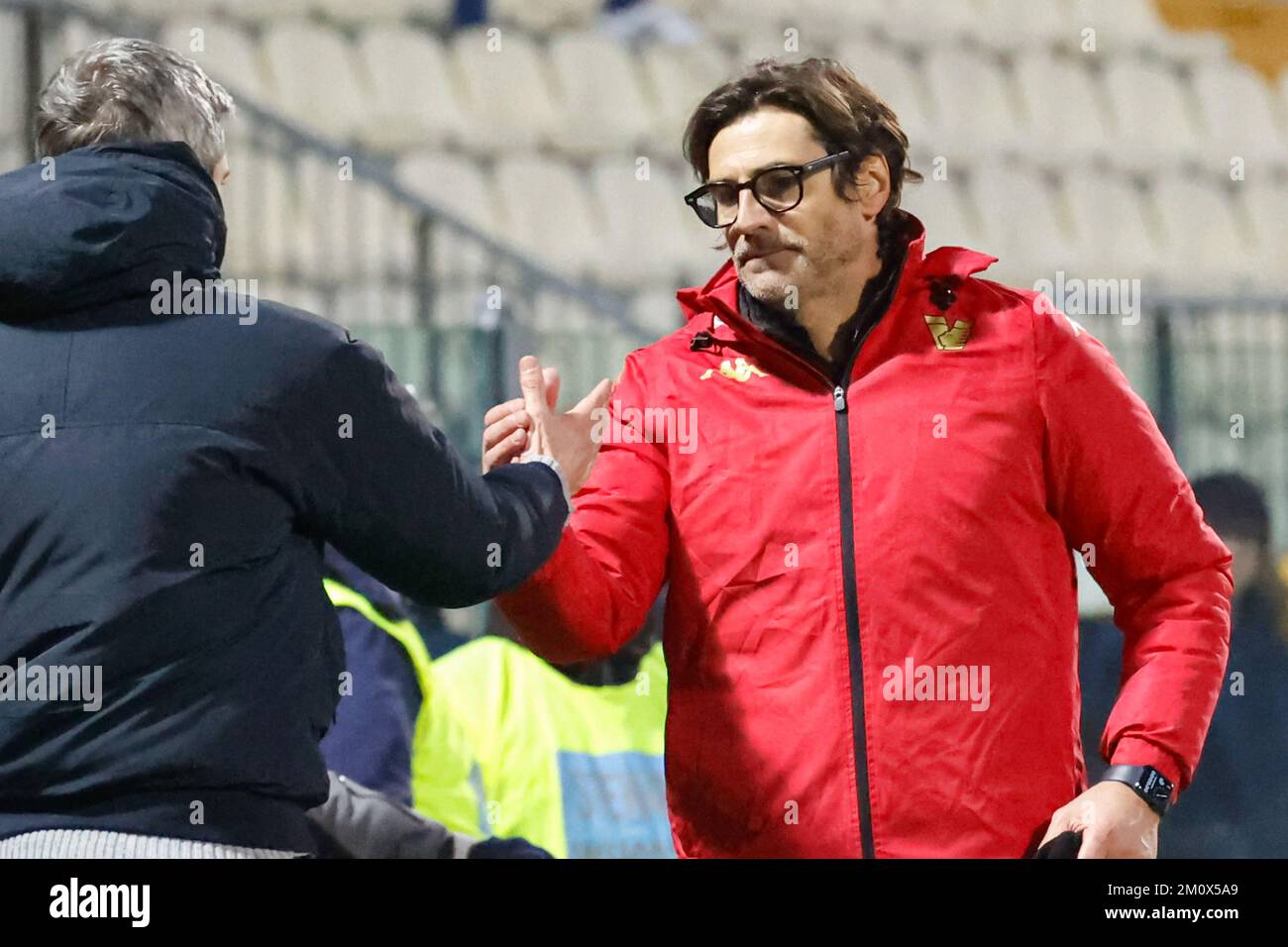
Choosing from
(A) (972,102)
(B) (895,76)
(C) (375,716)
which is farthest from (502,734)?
(A) (972,102)

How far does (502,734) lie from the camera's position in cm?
385

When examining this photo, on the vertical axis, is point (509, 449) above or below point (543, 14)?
below

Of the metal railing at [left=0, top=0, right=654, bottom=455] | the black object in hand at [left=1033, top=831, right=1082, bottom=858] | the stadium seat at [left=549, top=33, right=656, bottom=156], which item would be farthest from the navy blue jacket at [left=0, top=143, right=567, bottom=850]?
the stadium seat at [left=549, top=33, right=656, bottom=156]

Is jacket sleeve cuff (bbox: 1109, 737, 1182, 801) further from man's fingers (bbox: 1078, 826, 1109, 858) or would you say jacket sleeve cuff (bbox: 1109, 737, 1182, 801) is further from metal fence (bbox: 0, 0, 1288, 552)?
metal fence (bbox: 0, 0, 1288, 552)

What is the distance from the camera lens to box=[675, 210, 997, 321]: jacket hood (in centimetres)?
231

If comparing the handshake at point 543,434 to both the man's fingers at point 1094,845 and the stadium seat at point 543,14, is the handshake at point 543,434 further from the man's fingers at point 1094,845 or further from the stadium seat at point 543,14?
the stadium seat at point 543,14

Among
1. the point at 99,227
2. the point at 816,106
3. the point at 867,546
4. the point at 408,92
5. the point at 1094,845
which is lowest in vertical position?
the point at 1094,845

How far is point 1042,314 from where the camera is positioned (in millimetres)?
2270

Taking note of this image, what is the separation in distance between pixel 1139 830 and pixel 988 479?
1.42 feet

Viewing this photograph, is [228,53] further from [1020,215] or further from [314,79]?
[1020,215]

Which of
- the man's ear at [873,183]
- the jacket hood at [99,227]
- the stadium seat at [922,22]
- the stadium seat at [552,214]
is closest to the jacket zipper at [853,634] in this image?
the man's ear at [873,183]

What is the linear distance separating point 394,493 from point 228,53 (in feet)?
21.0

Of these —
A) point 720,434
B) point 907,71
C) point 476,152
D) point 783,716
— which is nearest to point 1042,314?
point 720,434

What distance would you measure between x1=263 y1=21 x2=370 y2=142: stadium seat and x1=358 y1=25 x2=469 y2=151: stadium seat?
7 centimetres
